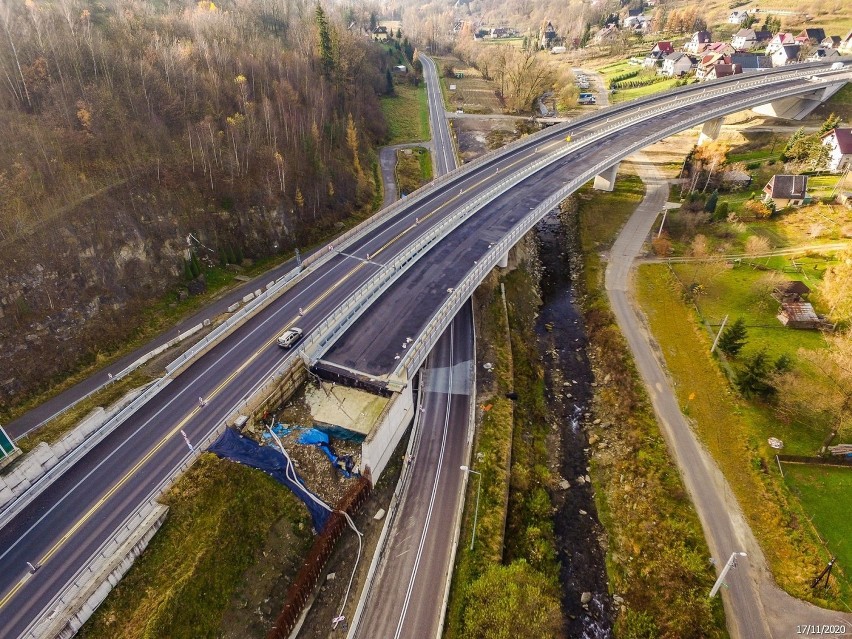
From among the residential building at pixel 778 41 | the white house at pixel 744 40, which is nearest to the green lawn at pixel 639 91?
the residential building at pixel 778 41

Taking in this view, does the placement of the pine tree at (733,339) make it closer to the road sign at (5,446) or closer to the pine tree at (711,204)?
the pine tree at (711,204)

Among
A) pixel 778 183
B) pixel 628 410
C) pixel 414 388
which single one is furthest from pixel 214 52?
pixel 778 183

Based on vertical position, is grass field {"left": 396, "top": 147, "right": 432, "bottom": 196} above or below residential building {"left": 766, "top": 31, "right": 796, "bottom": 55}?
below

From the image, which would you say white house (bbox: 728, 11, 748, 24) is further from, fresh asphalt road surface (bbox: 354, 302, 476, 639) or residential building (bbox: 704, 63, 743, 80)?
fresh asphalt road surface (bbox: 354, 302, 476, 639)

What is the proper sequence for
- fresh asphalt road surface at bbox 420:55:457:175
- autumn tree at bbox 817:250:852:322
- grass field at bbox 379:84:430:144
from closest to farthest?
autumn tree at bbox 817:250:852:322 → fresh asphalt road surface at bbox 420:55:457:175 → grass field at bbox 379:84:430:144

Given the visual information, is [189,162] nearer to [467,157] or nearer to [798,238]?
[467,157]

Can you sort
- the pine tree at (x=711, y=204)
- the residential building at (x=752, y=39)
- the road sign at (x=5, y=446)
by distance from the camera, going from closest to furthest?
the road sign at (x=5, y=446) → the pine tree at (x=711, y=204) → the residential building at (x=752, y=39)

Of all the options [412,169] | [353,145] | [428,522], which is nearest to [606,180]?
[412,169]
